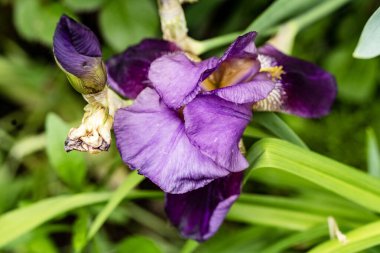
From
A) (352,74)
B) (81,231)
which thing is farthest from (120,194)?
(352,74)

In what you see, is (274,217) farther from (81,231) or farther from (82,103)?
(82,103)

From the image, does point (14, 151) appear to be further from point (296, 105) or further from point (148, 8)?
point (296, 105)

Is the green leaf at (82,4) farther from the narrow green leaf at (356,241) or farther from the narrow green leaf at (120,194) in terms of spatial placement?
the narrow green leaf at (356,241)

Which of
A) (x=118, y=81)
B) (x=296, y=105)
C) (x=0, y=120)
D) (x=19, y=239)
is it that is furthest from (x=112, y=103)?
(x=0, y=120)

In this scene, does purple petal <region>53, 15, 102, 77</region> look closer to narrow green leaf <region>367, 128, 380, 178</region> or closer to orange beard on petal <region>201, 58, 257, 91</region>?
orange beard on petal <region>201, 58, 257, 91</region>

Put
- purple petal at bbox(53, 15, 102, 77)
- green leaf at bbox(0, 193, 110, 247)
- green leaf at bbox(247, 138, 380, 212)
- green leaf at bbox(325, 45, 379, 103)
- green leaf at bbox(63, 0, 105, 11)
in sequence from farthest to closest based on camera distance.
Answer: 1. green leaf at bbox(325, 45, 379, 103)
2. green leaf at bbox(63, 0, 105, 11)
3. green leaf at bbox(0, 193, 110, 247)
4. green leaf at bbox(247, 138, 380, 212)
5. purple petal at bbox(53, 15, 102, 77)

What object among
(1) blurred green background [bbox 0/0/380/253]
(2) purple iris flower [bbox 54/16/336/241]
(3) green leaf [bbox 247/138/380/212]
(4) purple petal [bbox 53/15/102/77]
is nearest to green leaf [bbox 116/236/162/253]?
(1) blurred green background [bbox 0/0/380/253]

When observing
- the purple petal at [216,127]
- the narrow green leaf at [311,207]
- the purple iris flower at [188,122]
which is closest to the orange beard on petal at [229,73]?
the purple iris flower at [188,122]
